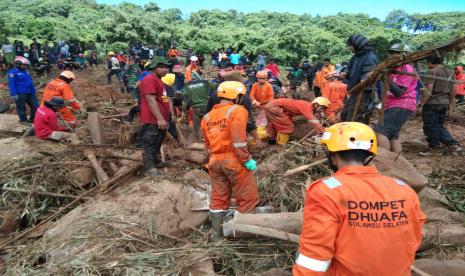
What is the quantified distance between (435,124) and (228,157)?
15.1 ft

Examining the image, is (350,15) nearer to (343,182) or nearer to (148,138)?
(148,138)

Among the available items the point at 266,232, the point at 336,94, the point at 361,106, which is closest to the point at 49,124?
the point at 266,232

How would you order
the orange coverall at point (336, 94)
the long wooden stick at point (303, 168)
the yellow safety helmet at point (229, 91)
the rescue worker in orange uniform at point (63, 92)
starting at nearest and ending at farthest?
the yellow safety helmet at point (229, 91) → the long wooden stick at point (303, 168) → the orange coverall at point (336, 94) → the rescue worker in orange uniform at point (63, 92)

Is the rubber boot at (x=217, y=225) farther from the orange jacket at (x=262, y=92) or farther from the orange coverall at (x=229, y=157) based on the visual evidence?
the orange jacket at (x=262, y=92)

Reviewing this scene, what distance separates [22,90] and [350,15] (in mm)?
29160

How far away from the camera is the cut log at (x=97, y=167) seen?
19.1ft

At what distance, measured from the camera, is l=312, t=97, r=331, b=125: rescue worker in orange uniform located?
7102mm

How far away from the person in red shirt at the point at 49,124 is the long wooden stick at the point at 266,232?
4491mm

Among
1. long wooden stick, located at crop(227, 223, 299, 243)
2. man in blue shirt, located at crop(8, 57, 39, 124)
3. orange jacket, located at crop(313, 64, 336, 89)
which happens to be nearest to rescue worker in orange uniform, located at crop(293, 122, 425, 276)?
long wooden stick, located at crop(227, 223, 299, 243)

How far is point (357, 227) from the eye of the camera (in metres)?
2.03

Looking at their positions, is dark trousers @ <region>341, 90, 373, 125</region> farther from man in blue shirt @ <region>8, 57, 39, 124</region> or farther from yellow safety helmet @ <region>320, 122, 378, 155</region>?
man in blue shirt @ <region>8, 57, 39, 124</region>

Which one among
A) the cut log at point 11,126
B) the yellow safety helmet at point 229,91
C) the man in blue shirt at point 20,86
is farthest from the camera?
the man in blue shirt at point 20,86

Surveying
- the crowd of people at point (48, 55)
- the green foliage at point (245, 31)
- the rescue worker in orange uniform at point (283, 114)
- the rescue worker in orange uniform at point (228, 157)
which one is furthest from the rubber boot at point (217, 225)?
the green foliage at point (245, 31)

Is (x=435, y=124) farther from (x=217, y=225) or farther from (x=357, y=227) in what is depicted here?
(x=357, y=227)
